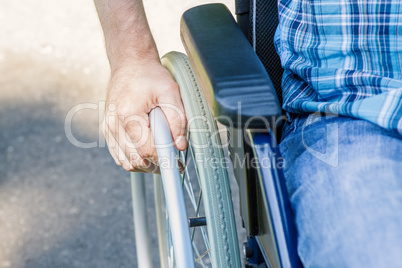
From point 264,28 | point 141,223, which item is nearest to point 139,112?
point 264,28

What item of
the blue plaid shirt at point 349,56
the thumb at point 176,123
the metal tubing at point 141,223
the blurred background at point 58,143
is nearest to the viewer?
the blue plaid shirt at point 349,56

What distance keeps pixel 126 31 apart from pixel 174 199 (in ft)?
1.14

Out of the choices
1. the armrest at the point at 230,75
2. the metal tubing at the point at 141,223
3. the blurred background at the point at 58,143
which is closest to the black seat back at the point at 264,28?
the armrest at the point at 230,75

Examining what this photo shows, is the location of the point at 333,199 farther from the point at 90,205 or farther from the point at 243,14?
the point at 90,205

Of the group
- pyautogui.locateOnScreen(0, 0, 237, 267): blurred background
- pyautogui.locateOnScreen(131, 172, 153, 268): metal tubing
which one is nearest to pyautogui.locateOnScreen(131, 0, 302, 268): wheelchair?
pyautogui.locateOnScreen(131, 172, 153, 268): metal tubing

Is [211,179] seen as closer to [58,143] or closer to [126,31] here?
[126,31]

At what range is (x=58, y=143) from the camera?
63.6 inches

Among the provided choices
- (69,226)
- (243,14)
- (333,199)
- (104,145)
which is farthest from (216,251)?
(104,145)

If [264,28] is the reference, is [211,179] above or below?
below

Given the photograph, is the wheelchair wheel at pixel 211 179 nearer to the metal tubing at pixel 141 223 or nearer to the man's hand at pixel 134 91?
the man's hand at pixel 134 91

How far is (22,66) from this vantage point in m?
1.87

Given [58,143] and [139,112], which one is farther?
[58,143]

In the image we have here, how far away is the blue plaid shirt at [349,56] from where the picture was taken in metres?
0.59

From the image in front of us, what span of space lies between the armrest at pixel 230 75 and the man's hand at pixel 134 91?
117 mm
